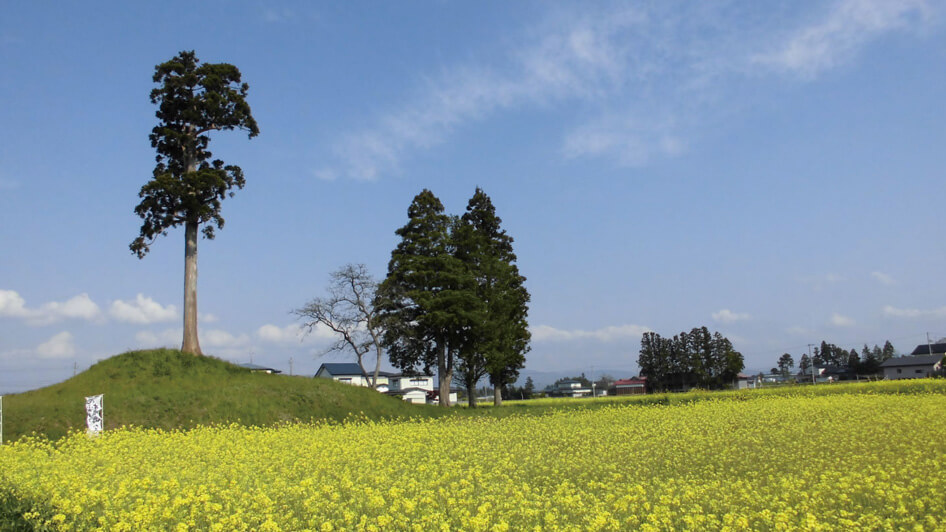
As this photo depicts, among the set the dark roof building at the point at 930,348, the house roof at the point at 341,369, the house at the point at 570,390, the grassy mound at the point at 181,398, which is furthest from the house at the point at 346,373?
the dark roof building at the point at 930,348

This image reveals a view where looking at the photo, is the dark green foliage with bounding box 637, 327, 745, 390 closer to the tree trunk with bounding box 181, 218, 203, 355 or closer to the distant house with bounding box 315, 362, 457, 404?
the distant house with bounding box 315, 362, 457, 404

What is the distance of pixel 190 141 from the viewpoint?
108 feet

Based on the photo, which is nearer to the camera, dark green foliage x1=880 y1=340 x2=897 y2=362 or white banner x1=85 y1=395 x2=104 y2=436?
white banner x1=85 y1=395 x2=104 y2=436

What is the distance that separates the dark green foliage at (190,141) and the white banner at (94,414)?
1235cm

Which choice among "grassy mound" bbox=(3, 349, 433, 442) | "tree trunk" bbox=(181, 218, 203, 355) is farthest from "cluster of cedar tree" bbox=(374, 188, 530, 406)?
"tree trunk" bbox=(181, 218, 203, 355)

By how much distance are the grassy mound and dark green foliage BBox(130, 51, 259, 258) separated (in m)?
6.59

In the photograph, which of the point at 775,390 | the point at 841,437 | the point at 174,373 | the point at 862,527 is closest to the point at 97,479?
the point at 862,527

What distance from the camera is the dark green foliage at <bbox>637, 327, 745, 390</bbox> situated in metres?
85.9

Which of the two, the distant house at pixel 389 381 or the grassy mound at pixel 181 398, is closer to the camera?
the grassy mound at pixel 181 398

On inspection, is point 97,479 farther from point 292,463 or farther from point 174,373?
point 174,373

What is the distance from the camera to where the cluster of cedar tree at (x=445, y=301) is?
119 ft

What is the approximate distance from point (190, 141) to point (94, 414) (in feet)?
56.0

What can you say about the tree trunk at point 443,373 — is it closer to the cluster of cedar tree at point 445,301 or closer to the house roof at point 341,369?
the cluster of cedar tree at point 445,301

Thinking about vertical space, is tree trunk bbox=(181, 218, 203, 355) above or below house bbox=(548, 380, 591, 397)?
above
